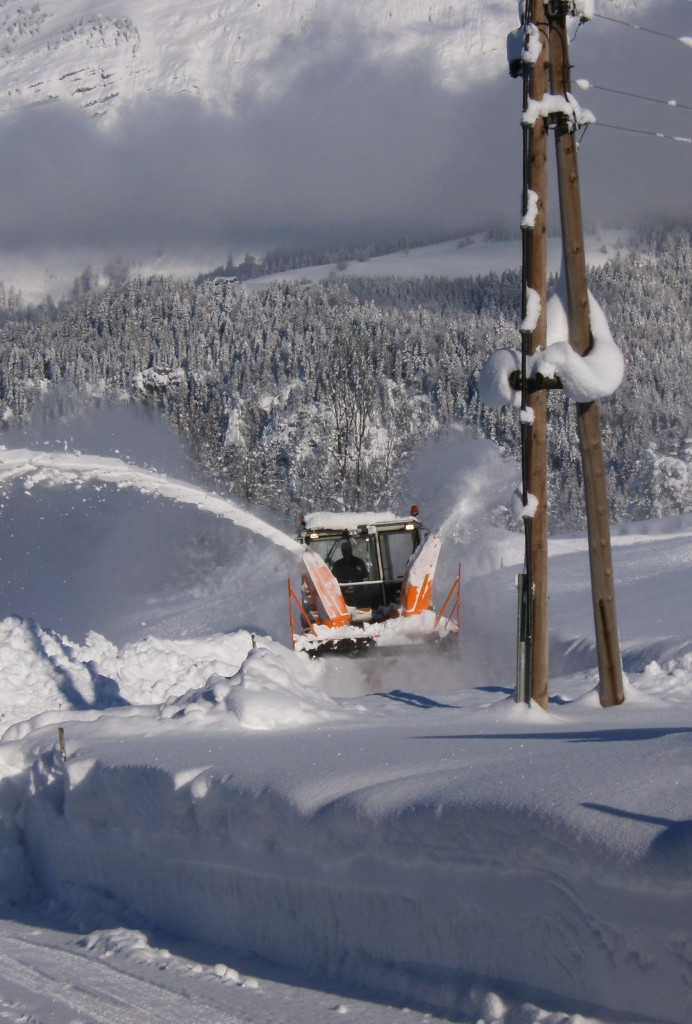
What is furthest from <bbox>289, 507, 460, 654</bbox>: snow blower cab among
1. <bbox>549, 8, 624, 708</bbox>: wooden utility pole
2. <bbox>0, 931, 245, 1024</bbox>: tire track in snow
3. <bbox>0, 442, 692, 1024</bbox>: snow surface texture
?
<bbox>0, 931, 245, 1024</bbox>: tire track in snow

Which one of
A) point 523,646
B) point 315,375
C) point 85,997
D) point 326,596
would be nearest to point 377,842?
point 85,997

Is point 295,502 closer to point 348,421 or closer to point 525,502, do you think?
point 348,421

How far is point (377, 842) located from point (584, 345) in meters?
5.38

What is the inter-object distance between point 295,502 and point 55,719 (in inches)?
1486

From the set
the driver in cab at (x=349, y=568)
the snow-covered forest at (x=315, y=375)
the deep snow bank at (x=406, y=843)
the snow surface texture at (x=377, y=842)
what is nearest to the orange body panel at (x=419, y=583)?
the driver in cab at (x=349, y=568)

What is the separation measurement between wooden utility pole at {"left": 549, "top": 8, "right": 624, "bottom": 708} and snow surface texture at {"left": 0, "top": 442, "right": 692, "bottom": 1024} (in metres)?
0.58

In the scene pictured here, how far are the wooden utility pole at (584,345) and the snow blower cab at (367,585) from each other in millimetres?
5911

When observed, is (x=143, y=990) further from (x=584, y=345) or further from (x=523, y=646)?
(x=584, y=345)

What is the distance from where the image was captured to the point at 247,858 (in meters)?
6.00

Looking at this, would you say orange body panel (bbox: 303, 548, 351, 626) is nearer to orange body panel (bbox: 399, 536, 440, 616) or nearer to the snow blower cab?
the snow blower cab

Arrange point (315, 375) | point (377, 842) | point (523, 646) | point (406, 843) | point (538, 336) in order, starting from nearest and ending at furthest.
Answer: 1. point (406, 843)
2. point (377, 842)
3. point (538, 336)
4. point (523, 646)
5. point (315, 375)

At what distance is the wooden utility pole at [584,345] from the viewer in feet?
30.5

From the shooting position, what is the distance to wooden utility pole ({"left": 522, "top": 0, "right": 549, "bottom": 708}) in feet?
30.1

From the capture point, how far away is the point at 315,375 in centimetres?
9019
